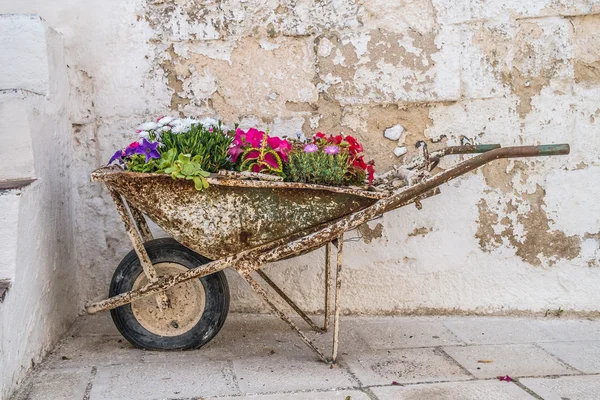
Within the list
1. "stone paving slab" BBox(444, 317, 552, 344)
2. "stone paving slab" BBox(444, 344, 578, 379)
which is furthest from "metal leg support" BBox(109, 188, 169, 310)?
"stone paving slab" BBox(444, 317, 552, 344)

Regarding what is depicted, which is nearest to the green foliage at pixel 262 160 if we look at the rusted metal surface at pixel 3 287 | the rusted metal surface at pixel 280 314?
the rusted metal surface at pixel 280 314

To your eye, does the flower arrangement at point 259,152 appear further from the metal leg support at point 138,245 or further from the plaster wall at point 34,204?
the plaster wall at point 34,204

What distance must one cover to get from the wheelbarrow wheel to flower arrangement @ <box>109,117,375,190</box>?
46 cm

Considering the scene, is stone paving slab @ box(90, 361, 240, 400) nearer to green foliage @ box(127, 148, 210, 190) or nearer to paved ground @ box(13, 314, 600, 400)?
paved ground @ box(13, 314, 600, 400)

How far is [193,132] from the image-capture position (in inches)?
125

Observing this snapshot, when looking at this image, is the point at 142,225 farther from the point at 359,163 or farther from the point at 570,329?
the point at 570,329

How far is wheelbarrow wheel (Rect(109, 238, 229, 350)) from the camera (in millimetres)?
3371

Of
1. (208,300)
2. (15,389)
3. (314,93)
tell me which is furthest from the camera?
(314,93)

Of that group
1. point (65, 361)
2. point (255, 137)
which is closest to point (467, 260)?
point (255, 137)

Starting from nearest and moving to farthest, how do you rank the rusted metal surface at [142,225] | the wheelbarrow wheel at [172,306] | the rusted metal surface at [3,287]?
the rusted metal surface at [3,287] < the wheelbarrow wheel at [172,306] < the rusted metal surface at [142,225]

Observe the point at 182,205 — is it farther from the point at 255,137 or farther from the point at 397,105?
the point at 397,105

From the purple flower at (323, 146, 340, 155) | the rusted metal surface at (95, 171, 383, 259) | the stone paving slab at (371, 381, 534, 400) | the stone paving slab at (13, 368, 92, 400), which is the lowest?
→ the stone paving slab at (371, 381, 534, 400)

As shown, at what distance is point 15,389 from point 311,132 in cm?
190

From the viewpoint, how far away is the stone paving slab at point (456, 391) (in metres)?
2.88
